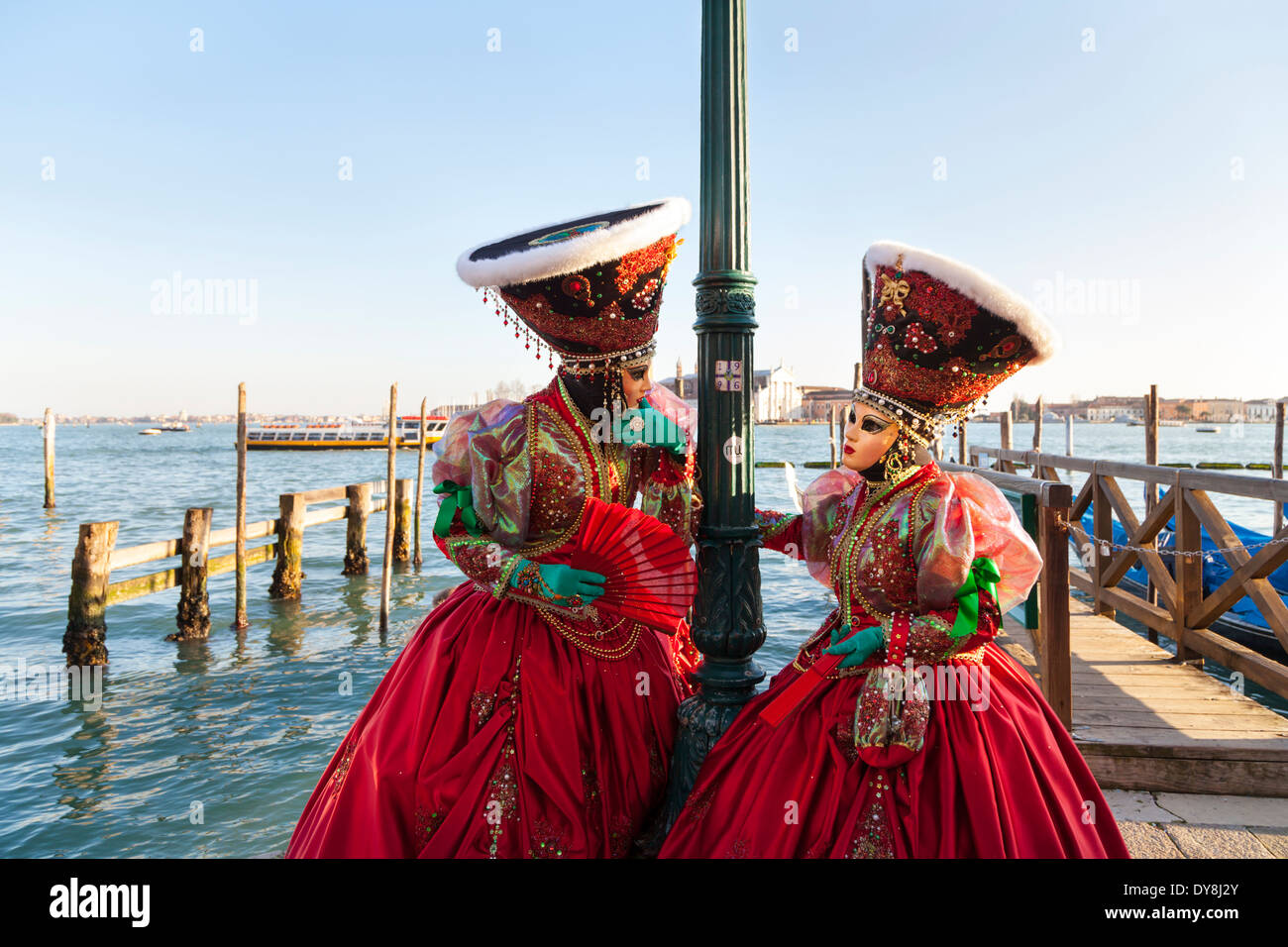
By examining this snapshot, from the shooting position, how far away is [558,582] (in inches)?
84.4

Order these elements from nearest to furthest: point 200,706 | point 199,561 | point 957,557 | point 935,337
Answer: point 957,557
point 935,337
point 200,706
point 199,561

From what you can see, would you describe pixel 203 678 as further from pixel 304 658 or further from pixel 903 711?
pixel 903 711

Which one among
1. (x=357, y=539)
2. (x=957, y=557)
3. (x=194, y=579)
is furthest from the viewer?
(x=357, y=539)

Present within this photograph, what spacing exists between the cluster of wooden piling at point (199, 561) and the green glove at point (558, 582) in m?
8.20

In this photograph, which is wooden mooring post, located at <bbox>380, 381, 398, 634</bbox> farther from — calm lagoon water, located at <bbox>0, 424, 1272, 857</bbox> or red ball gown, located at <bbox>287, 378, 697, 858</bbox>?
red ball gown, located at <bbox>287, 378, 697, 858</bbox>

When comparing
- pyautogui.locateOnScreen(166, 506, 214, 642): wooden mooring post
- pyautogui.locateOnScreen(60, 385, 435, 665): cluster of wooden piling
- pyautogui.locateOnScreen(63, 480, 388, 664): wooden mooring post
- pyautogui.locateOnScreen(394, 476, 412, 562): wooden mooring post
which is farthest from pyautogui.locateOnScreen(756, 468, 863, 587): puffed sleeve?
pyautogui.locateOnScreen(394, 476, 412, 562): wooden mooring post

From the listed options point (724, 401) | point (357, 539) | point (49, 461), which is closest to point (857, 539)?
point (724, 401)

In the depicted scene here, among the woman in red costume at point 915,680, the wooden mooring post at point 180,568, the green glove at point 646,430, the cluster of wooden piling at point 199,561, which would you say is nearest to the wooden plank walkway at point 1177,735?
the woman in red costume at point 915,680

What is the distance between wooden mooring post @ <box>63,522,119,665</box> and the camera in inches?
339

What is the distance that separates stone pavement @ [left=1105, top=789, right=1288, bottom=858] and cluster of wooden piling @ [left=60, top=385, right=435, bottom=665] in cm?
876

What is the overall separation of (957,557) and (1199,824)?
2182 mm

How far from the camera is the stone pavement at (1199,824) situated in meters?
2.95

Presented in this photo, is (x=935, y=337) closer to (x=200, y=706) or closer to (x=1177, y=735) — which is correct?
(x=1177, y=735)

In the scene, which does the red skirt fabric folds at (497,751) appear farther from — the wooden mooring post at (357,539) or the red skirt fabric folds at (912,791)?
the wooden mooring post at (357,539)
